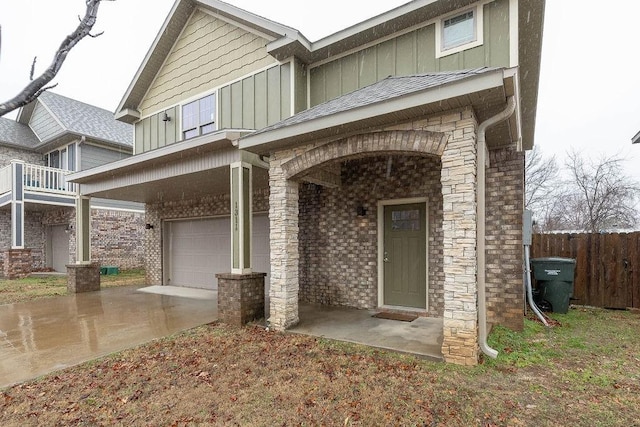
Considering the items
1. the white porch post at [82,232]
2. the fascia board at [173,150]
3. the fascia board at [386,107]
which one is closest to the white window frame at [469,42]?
the fascia board at [386,107]

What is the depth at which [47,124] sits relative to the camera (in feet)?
48.7

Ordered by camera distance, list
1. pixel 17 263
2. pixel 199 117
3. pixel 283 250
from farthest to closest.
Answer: pixel 17 263 < pixel 199 117 < pixel 283 250

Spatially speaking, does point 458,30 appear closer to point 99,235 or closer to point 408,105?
point 408,105

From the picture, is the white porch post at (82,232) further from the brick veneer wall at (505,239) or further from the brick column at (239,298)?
the brick veneer wall at (505,239)

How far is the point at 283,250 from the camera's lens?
5195 mm

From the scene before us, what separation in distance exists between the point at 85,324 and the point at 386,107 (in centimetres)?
601

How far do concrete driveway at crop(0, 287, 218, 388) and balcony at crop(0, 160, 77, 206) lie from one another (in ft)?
19.6

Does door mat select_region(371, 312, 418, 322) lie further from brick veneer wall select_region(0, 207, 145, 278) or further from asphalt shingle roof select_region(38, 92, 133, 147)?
asphalt shingle roof select_region(38, 92, 133, 147)

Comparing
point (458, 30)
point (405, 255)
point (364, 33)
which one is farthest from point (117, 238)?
point (458, 30)

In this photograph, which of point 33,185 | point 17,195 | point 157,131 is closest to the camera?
point 157,131

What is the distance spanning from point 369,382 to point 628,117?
5442 centimetres

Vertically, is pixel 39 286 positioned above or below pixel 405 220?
below

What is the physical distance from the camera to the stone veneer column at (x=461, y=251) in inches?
146

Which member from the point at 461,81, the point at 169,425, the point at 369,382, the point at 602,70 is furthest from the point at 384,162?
the point at 602,70
